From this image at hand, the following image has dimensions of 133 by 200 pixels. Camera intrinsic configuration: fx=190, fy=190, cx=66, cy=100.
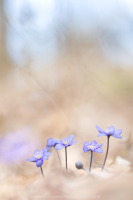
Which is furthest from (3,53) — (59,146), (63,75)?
(59,146)

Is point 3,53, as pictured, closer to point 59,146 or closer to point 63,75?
point 63,75

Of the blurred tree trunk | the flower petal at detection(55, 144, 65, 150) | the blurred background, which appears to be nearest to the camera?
the flower petal at detection(55, 144, 65, 150)

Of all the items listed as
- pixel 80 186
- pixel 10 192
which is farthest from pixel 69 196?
pixel 10 192

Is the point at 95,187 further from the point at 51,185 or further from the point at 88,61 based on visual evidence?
the point at 88,61

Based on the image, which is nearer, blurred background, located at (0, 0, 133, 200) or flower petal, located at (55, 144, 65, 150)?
flower petal, located at (55, 144, 65, 150)

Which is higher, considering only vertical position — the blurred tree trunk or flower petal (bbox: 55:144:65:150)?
the blurred tree trunk

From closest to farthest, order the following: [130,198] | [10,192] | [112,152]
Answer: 1. [130,198]
2. [10,192]
3. [112,152]

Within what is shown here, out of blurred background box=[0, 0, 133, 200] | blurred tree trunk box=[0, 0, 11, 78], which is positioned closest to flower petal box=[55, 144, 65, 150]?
blurred background box=[0, 0, 133, 200]

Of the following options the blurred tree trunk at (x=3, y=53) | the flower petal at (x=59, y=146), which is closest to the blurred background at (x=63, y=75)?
the blurred tree trunk at (x=3, y=53)

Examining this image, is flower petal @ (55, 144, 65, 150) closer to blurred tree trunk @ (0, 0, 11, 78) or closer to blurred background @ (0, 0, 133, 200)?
blurred background @ (0, 0, 133, 200)

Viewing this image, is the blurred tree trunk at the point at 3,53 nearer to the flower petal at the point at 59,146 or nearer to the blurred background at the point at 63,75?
the blurred background at the point at 63,75
